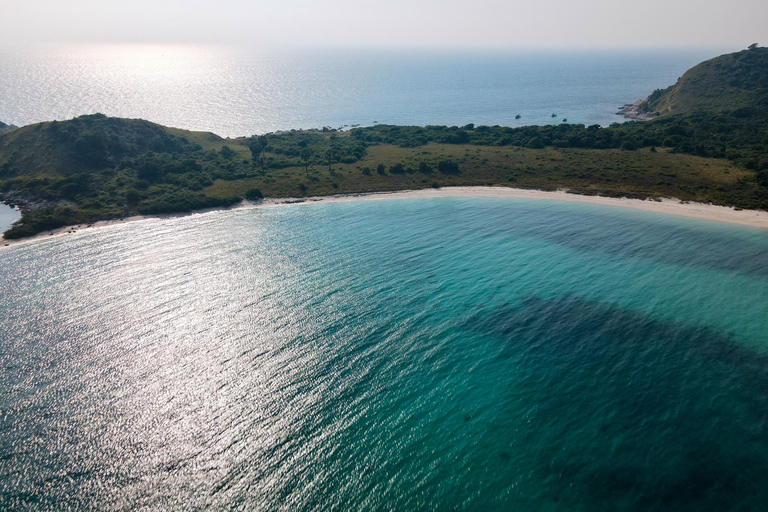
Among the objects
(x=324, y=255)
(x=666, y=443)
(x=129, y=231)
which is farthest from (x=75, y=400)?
(x=666, y=443)

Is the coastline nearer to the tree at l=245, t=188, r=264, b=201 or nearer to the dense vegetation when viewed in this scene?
the tree at l=245, t=188, r=264, b=201

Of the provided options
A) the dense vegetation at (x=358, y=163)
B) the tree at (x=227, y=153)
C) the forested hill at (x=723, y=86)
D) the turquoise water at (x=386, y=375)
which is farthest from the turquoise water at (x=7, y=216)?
the forested hill at (x=723, y=86)

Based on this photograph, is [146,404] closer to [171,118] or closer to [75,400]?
[75,400]

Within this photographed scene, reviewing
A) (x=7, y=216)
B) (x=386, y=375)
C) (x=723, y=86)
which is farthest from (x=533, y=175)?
(x=723, y=86)

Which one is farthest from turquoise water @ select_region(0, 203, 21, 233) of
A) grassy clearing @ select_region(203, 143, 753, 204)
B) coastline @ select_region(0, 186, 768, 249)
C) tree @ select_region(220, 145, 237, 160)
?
tree @ select_region(220, 145, 237, 160)

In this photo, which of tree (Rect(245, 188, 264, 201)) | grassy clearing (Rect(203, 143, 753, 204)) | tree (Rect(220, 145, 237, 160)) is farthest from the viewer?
tree (Rect(220, 145, 237, 160))

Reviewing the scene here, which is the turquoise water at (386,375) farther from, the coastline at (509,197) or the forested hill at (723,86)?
the forested hill at (723,86)
